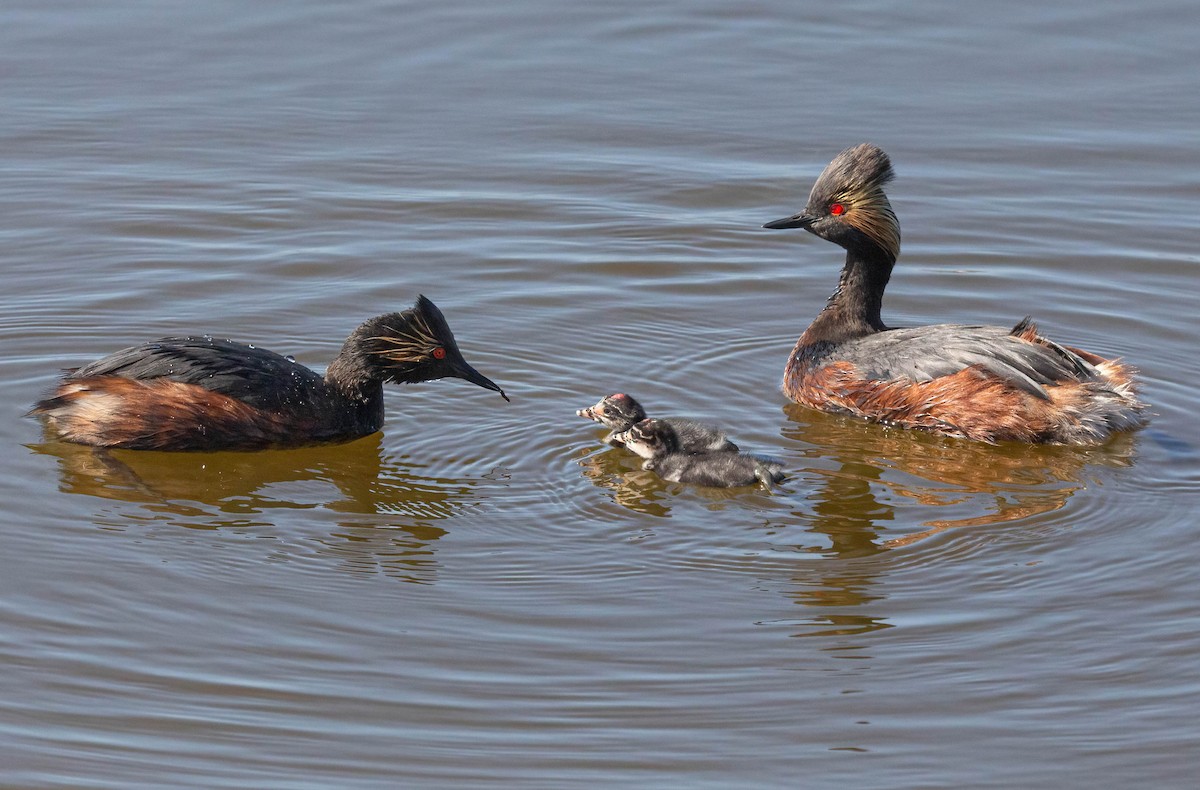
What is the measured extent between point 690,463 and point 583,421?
934 mm

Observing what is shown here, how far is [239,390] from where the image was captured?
335 inches

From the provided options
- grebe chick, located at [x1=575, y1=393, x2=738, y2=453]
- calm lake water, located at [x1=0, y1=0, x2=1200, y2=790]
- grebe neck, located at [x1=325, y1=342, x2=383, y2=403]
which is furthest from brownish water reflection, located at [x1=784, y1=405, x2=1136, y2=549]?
grebe neck, located at [x1=325, y1=342, x2=383, y2=403]

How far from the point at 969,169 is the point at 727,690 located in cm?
758

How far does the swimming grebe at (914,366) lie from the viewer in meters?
9.07

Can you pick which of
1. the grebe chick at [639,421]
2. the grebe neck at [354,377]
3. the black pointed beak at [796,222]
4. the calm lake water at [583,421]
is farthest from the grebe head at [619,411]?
the black pointed beak at [796,222]

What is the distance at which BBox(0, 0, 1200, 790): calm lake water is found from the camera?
20.8ft

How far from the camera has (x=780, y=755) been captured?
6.17m

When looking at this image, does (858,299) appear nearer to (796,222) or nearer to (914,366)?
(796,222)

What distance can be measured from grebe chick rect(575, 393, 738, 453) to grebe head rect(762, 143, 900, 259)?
2093mm

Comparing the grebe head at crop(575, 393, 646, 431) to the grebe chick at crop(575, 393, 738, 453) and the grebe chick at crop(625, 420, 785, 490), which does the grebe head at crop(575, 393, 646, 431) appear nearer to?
the grebe chick at crop(575, 393, 738, 453)

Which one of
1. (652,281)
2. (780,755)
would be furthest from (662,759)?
(652,281)

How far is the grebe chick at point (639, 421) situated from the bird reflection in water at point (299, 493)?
754 mm

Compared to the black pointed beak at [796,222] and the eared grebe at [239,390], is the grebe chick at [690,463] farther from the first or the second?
the black pointed beak at [796,222]

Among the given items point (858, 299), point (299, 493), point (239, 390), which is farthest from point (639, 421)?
point (858, 299)
